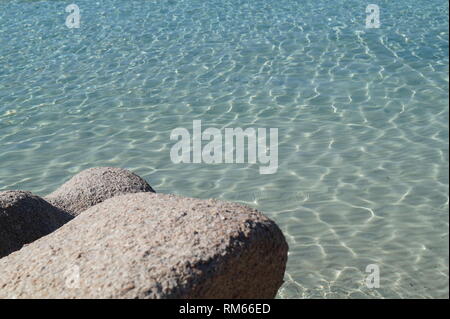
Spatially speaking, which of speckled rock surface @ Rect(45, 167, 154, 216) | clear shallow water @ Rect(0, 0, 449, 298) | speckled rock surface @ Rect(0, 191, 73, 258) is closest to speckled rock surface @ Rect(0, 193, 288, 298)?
speckled rock surface @ Rect(0, 191, 73, 258)

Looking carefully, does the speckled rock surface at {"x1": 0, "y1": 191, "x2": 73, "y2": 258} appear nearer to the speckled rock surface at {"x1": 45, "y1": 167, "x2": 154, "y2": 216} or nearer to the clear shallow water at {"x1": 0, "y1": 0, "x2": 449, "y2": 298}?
the speckled rock surface at {"x1": 45, "y1": 167, "x2": 154, "y2": 216}

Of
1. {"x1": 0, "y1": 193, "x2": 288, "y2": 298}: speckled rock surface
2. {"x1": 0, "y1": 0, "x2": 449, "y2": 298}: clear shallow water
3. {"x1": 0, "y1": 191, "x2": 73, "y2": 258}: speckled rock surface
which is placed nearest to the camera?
{"x1": 0, "y1": 193, "x2": 288, "y2": 298}: speckled rock surface

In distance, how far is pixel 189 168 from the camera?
7805 millimetres

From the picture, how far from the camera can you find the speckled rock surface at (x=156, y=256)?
3.56 m

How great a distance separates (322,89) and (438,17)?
4.44m

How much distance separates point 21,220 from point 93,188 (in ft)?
2.92

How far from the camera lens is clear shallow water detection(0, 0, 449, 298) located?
6.12m

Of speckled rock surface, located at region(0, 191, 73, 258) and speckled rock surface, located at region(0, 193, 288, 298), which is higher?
speckled rock surface, located at region(0, 193, 288, 298)

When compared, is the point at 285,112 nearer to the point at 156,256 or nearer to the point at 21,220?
the point at 21,220

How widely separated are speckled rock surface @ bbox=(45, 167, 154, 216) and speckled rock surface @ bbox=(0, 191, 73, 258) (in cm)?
47

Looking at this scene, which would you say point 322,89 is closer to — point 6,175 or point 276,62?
point 276,62

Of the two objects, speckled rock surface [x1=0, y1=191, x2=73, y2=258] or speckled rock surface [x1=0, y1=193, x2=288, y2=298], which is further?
speckled rock surface [x1=0, y1=191, x2=73, y2=258]
